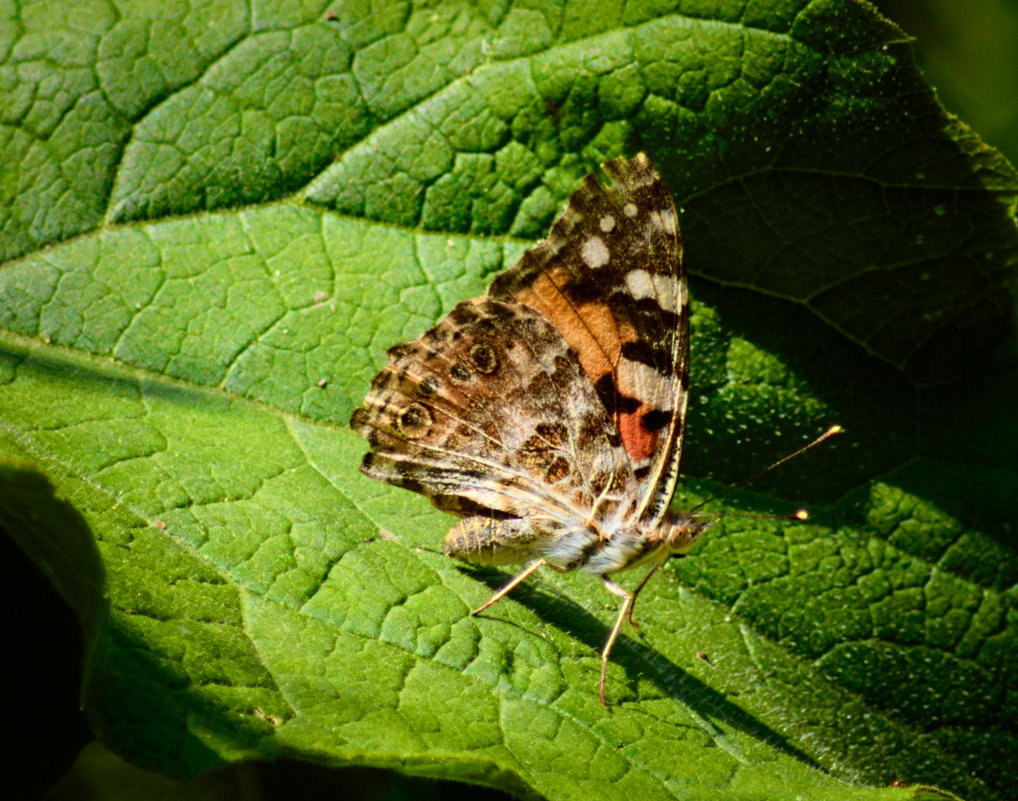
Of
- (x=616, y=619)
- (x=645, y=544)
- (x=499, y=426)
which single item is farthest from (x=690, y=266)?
(x=616, y=619)

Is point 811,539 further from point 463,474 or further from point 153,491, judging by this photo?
point 153,491

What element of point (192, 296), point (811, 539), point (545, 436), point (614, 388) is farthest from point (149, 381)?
point (811, 539)

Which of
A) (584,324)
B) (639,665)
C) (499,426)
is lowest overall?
(639,665)

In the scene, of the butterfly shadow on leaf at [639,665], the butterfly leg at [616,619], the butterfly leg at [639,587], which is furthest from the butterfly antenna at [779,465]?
the butterfly shadow on leaf at [639,665]

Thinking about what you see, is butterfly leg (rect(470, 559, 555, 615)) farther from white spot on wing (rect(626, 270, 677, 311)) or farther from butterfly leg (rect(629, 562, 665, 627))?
white spot on wing (rect(626, 270, 677, 311))

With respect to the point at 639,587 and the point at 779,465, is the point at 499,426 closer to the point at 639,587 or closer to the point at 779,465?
the point at 639,587

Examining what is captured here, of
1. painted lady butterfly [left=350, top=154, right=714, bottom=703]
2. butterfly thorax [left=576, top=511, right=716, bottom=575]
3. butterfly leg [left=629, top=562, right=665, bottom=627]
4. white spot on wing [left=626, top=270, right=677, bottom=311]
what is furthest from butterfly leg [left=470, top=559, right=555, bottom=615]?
white spot on wing [left=626, top=270, right=677, bottom=311]
